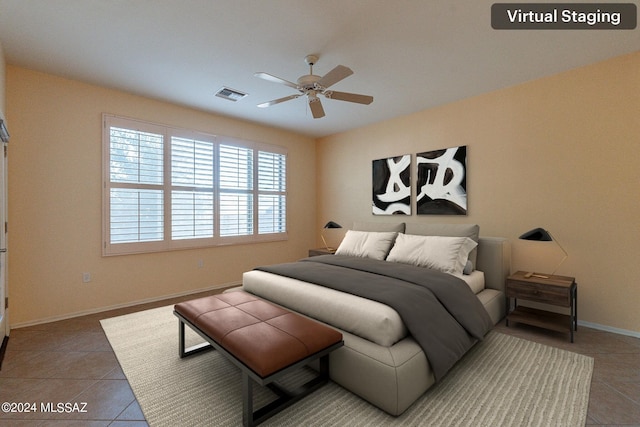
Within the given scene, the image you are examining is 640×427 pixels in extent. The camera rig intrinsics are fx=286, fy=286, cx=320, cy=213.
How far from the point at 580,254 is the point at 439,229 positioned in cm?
140

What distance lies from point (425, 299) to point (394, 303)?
1.11 feet

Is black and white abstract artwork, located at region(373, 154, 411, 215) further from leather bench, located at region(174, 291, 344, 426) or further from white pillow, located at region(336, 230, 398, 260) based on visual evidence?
leather bench, located at region(174, 291, 344, 426)

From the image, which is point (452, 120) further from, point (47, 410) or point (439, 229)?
point (47, 410)

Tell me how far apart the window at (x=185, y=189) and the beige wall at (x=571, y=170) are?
9.49ft

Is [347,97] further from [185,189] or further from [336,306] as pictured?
[185,189]

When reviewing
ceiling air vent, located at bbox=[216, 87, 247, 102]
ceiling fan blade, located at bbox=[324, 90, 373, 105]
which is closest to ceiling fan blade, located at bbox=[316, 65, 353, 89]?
ceiling fan blade, located at bbox=[324, 90, 373, 105]

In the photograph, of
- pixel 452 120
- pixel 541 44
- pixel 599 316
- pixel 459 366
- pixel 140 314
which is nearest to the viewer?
pixel 459 366

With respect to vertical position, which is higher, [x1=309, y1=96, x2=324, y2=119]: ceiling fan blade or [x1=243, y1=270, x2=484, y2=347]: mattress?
[x1=309, y1=96, x2=324, y2=119]: ceiling fan blade

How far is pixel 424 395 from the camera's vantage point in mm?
1911

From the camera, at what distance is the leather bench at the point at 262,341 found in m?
1.60

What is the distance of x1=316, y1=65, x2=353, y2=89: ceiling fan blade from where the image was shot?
2.29 m

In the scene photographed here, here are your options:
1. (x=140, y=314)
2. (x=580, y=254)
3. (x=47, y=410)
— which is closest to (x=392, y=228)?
(x=580, y=254)

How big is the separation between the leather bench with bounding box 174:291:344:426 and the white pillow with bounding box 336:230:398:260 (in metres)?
1.79

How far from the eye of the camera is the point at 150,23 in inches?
91.9
